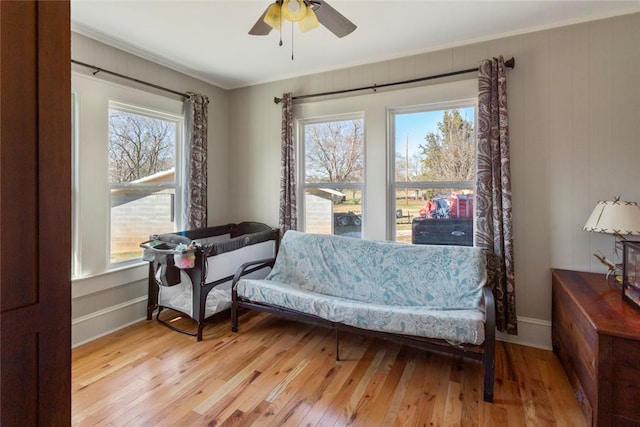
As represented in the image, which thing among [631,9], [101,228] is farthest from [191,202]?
[631,9]

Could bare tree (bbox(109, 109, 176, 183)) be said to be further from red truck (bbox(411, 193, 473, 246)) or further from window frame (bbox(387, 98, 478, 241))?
red truck (bbox(411, 193, 473, 246))

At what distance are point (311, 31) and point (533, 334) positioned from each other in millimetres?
3122

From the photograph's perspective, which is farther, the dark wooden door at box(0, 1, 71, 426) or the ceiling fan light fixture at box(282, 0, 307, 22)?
the ceiling fan light fixture at box(282, 0, 307, 22)

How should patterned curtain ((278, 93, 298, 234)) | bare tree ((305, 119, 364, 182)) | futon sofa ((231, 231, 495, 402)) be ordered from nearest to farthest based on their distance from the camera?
futon sofa ((231, 231, 495, 402)), bare tree ((305, 119, 364, 182)), patterned curtain ((278, 93, 298, 234))

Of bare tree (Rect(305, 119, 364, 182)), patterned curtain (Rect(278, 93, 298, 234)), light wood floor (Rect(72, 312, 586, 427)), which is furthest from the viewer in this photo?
patterned curtain (Rect(278, 93, 298, 234))

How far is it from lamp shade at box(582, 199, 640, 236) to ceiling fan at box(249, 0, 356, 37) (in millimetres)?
2031

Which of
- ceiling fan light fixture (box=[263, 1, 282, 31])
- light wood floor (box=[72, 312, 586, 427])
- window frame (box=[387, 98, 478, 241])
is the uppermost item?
ceiling fan light fixture (box=[263, 1, 282, 31])

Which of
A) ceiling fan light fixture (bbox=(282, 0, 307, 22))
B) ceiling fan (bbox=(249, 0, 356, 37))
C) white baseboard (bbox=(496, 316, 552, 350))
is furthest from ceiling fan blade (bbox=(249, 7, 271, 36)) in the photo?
white baseboard (bbox=(496, 316, 552, 350))

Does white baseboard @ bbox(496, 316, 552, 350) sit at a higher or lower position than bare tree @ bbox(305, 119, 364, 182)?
lower

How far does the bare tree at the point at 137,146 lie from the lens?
2.95 meters

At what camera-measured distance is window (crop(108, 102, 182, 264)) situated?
297 cm

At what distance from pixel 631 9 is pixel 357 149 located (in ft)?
7.52

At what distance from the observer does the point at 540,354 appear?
98.9 inches

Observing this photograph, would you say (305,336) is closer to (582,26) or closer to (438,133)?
(438,133)
